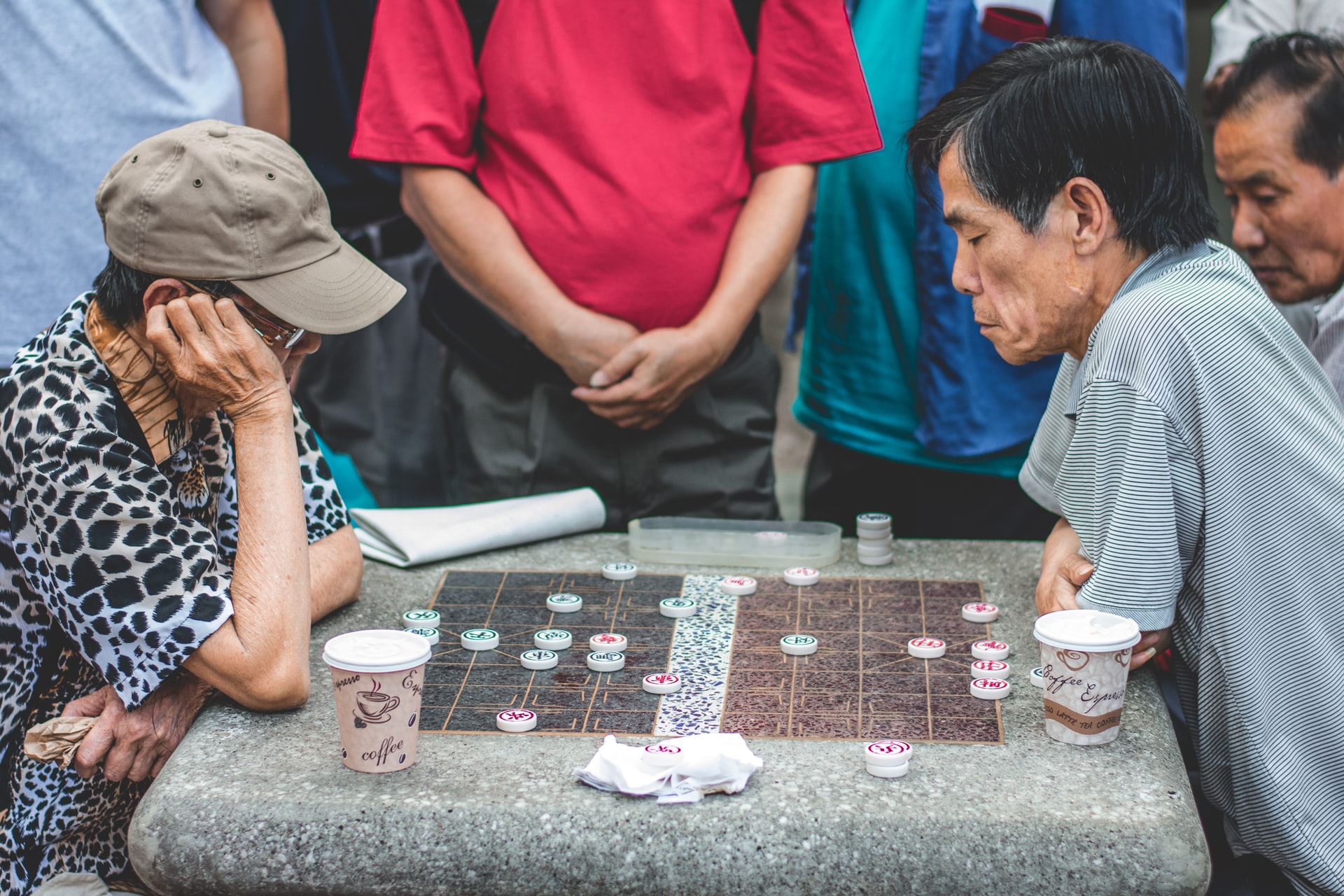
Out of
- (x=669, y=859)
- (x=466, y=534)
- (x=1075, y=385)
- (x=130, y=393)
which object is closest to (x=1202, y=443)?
(x=1075, y=385)

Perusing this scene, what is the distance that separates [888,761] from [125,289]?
4.62 ft

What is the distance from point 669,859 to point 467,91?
201 centimetres

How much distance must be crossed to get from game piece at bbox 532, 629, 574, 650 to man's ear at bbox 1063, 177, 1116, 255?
1.13 m

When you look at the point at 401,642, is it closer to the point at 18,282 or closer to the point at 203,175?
the point at 203,175

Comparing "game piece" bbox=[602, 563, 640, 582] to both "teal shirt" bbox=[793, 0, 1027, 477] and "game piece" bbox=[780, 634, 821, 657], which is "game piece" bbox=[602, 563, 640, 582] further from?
"teal shirt" bbox=[793, 0, 1027, 477]

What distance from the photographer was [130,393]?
205 centimetres

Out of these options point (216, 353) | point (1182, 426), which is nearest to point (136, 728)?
point (216, 353)

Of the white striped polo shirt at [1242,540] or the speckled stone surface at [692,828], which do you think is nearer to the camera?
the speckled stone surface at [692,828]

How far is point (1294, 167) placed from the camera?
291 cm

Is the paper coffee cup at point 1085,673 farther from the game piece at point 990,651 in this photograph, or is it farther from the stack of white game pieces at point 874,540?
the stack of white game pieces at point 874,540

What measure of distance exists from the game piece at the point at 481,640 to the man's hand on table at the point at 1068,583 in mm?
984

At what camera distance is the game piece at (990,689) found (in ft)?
6.69

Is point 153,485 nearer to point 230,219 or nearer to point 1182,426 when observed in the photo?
point 230,219

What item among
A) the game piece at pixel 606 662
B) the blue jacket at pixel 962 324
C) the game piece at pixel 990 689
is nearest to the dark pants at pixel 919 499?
the blue jacket at pixel 962 324
